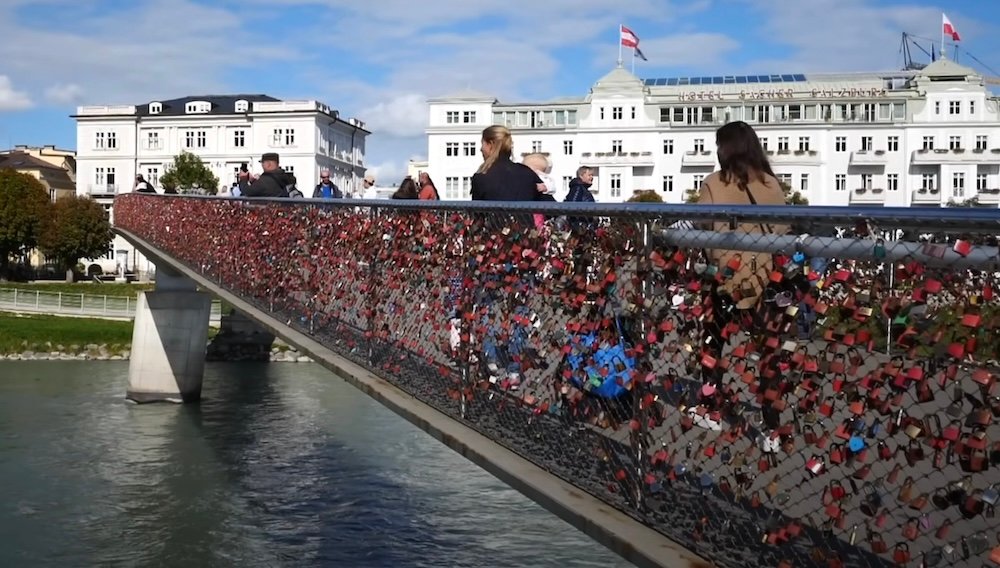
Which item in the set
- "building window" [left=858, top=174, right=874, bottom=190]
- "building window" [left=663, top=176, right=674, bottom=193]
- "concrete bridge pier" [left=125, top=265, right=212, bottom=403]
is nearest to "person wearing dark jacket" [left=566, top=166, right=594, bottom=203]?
"concrete bridge pier" [left=125, top=265, right=212, bottom=403]

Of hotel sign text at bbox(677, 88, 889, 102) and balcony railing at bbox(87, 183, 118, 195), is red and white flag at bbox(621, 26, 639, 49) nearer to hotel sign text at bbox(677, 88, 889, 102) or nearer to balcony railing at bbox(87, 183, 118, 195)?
hotel sign text at bbox(677, 88, 889, 102)

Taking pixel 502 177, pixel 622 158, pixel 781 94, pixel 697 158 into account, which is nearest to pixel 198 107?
pixel 622 158

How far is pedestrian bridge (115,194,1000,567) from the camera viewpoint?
351cm

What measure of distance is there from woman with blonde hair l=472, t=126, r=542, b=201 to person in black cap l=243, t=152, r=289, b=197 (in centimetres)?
888

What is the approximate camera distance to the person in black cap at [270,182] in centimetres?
1689

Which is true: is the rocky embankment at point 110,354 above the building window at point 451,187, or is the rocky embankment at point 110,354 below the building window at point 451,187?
below

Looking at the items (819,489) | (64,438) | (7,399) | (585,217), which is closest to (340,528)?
(64,438)

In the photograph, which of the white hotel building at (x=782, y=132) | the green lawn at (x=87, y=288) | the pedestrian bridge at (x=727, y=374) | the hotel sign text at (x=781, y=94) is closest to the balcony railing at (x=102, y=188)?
the green lawn at (x=87, y=288)

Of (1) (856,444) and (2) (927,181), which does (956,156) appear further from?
(1) (856,444)

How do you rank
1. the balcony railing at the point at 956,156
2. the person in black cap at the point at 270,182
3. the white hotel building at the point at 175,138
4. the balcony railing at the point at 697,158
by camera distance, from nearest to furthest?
the person in black cap at the point at 270,182, the balcony railing at the point at 956,156, the balcony railing at the point at 697,158, the white hotel building at the point at 175,138

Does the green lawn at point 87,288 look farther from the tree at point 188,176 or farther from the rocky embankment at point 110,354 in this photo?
the rocky embankment at point 110,354

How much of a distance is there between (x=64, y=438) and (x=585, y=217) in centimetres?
2578

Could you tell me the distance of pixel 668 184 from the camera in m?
86.4

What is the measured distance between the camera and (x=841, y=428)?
3938mm
